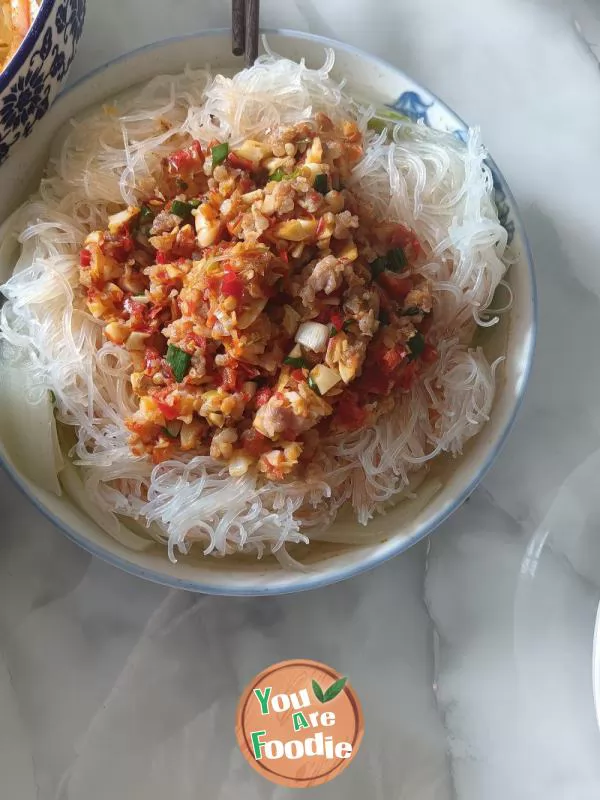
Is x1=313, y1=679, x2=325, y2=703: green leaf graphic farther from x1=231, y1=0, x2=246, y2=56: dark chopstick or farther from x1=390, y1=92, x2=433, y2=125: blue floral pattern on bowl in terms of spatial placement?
x1=231, y1=0, x2=246, y2=56: dark chopstick

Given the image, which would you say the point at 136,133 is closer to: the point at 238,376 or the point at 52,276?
the point at 52,276

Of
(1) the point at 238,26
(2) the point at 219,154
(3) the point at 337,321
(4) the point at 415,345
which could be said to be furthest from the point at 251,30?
(4) the point at 415,345

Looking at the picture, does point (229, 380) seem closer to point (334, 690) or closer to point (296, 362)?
point (296, 362)

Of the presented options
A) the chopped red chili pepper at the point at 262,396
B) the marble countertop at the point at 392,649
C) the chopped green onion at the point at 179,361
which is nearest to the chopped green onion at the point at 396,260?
the chopped red chili pepper at the point at 262,396

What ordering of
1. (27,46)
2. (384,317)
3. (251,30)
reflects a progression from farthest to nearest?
(251,30), (384,317), (27,46)

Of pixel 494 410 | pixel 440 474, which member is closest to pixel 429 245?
pixel 494 410

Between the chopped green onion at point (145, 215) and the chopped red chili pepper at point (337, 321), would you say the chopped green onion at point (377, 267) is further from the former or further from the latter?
the chopped green onion at point (145, 215)
